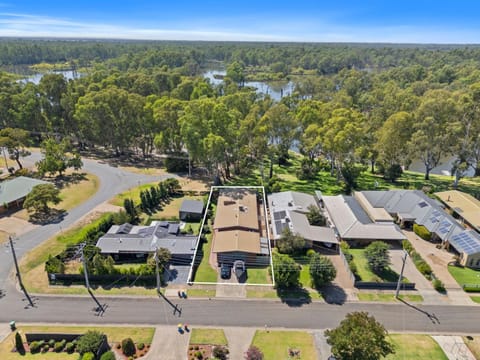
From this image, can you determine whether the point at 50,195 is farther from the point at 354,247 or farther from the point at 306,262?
the point at 354,247

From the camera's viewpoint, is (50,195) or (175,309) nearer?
(175,309)

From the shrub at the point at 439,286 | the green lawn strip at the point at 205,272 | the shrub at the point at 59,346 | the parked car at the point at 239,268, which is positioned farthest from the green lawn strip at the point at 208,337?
the shrub at the point at 439,286

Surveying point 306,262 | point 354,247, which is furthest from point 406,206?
point 306,262

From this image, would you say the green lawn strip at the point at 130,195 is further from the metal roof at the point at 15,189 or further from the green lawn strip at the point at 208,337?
the green lawn strip at the point at 208,337

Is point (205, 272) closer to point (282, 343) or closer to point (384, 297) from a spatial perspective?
point (282, 343)

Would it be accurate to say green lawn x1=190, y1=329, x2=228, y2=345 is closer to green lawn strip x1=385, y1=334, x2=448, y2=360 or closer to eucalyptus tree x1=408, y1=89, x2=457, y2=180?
green lawn strip x1=385, y1=334, x2=448, y2=360

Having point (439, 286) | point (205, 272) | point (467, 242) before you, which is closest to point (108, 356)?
point (205, 272)
